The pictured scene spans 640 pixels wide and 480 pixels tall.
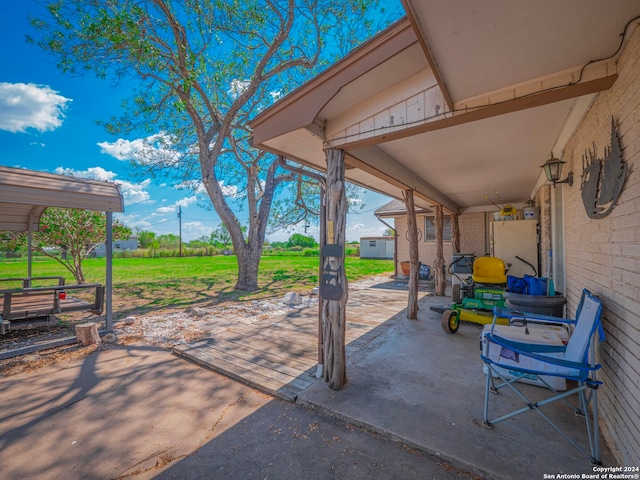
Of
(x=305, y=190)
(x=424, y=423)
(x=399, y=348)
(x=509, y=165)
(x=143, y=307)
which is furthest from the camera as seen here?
(x=305, y=190)

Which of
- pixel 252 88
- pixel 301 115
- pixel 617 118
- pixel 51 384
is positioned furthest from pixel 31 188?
pixel 617 118

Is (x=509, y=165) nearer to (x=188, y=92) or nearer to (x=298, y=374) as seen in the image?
(x=298, y=374)

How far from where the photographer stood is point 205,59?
24.5 ft

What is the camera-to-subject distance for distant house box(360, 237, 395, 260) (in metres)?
23.1

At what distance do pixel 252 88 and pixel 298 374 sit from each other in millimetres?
7141

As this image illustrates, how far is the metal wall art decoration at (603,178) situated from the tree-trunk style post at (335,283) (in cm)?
191

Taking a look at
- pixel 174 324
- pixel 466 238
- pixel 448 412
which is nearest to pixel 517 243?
pixel 466 238

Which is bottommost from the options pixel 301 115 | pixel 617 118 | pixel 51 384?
pixel 51 384

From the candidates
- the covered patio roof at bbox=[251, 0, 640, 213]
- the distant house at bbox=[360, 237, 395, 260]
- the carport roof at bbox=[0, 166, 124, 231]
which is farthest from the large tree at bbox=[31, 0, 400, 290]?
the distant house at bbox=[360, 237, 395, 260]

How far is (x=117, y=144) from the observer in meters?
8.28

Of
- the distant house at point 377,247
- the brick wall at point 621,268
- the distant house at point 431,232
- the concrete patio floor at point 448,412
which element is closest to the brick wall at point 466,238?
the distant house at point 431,232

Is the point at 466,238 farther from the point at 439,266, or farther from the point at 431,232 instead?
the point at 439,266

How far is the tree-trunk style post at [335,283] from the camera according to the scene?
2.66m

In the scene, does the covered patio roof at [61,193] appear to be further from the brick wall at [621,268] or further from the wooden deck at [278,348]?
the brick wall at [621,268]
